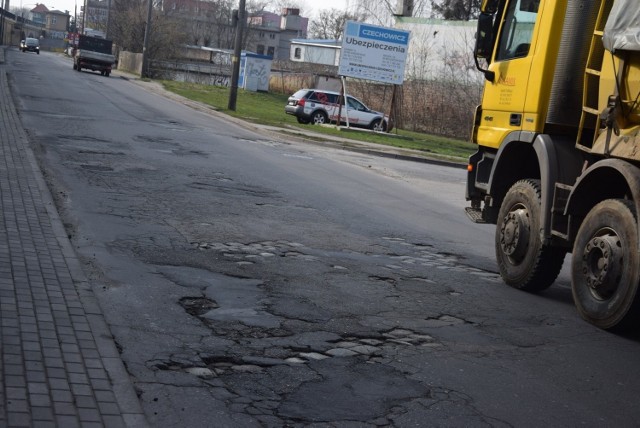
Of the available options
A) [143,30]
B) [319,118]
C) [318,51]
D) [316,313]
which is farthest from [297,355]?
[318,51]

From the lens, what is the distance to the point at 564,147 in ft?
28.1

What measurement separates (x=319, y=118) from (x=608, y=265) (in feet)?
106

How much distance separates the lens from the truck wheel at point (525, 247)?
8.77 metres

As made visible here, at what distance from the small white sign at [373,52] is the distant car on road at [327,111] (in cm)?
323

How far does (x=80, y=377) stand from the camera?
507 cm

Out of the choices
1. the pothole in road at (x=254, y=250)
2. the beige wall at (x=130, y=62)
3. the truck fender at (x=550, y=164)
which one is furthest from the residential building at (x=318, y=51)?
the truck fender at (x=550, y=164)

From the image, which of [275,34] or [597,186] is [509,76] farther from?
[275,34]

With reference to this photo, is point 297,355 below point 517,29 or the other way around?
below

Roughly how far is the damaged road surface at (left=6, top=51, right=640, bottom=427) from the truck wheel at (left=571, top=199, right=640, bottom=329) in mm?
216

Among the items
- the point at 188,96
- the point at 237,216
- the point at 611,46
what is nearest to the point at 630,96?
the point at 611,46

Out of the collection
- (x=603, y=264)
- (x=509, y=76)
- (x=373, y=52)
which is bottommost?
(x=603, y=264)

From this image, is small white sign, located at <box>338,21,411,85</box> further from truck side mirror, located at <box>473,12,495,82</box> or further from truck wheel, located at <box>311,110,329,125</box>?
truck side mirror, located at <box>473,12,495,82</box>

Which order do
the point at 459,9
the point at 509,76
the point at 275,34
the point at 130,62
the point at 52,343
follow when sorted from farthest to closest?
the point at 275,34
the point at 130,62
the point at 459,9
the point at 509,76
the point at 52,343

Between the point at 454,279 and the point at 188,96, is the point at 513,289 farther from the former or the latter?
the point at 188,96
